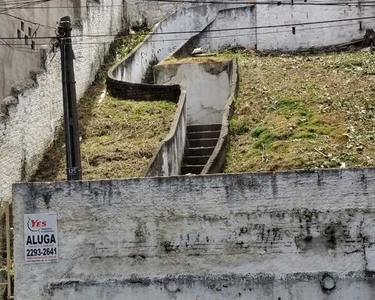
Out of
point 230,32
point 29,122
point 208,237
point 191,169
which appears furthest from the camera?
point 230,32

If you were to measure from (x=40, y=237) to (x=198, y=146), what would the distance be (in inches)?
262

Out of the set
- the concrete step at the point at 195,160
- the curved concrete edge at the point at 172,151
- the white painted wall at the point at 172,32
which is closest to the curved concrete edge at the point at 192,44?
the white painted wall at the point at 172,32

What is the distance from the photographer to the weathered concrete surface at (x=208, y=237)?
7.55m

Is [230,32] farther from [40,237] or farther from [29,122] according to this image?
[40,237]

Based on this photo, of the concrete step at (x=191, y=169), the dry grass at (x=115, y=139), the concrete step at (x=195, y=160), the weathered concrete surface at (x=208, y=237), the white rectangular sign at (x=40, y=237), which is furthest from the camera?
the concrete step at (x=195, y=160)

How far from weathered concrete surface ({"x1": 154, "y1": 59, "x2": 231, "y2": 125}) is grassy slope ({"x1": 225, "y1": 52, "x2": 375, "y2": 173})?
638 mm

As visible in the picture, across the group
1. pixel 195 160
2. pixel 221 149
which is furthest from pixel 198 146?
pixel 221 149

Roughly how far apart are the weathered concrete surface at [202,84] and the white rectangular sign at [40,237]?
340 inches

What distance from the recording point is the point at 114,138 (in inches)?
537

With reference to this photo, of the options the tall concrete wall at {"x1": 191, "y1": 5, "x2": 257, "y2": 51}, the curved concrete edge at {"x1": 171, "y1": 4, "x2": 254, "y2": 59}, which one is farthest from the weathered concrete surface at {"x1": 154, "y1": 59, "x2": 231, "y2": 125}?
the tall concrete wall at {"x1": 191, "y1": 5, "x2": 257, "y2": 51}

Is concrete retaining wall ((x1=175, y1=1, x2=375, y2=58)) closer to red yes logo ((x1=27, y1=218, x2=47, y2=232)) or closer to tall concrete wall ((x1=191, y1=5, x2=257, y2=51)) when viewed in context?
tall concrete wall ((x1=191, y1=5, x2=257, y2=51))

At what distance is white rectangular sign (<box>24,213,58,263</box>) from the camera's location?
25.9 feet

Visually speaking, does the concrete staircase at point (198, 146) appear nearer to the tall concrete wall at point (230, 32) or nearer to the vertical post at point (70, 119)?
the vertical post at point (70, 119)

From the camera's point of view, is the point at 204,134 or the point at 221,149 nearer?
the point at 221,149
